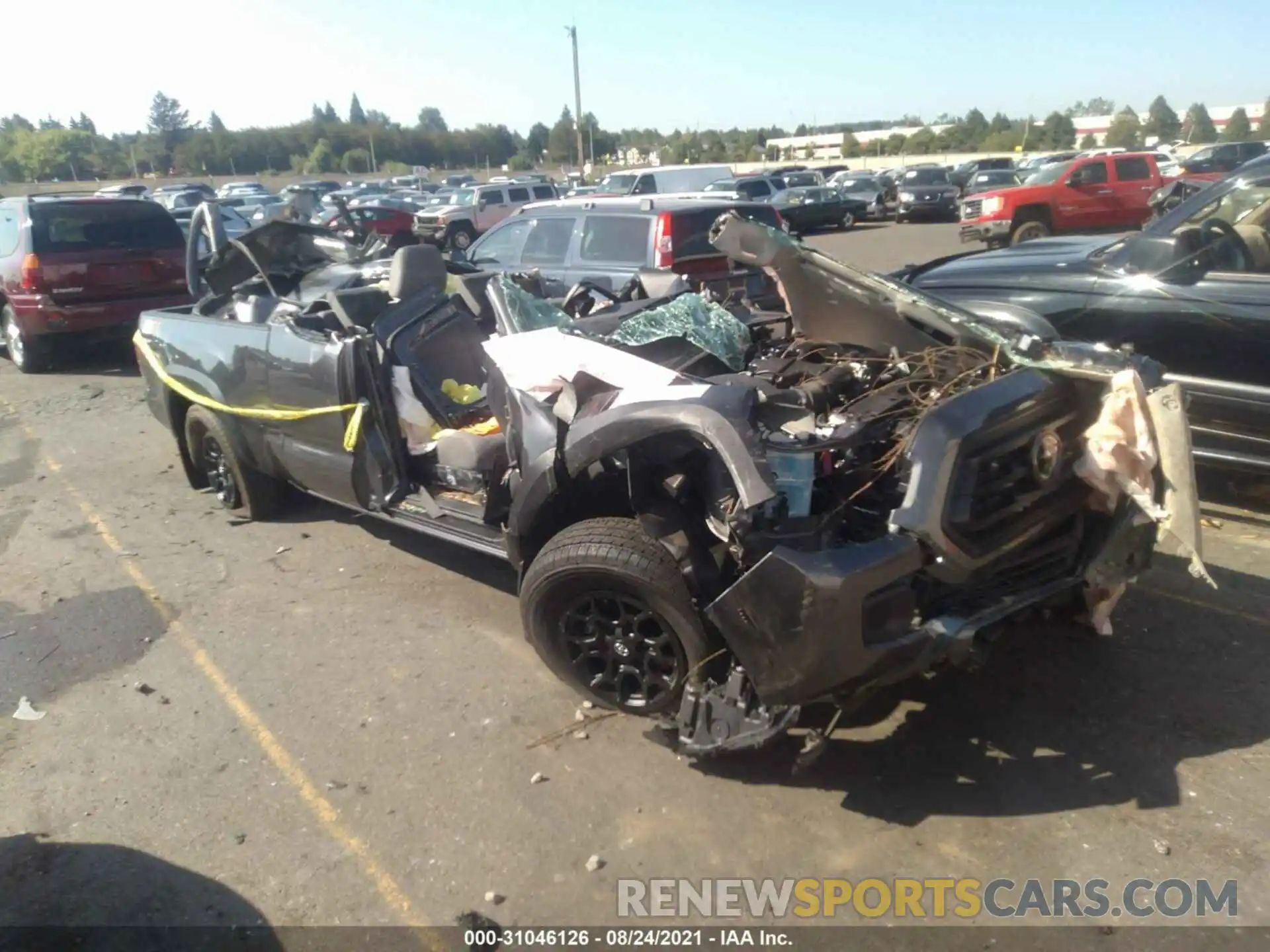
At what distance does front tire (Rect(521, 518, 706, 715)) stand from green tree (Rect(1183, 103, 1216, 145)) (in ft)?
198

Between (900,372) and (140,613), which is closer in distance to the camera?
(900,372)

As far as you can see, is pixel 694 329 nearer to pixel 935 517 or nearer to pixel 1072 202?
pixel 935 517

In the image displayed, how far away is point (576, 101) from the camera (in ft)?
154

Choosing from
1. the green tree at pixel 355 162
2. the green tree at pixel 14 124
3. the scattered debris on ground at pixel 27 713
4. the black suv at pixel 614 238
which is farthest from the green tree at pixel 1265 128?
the green tree at pixel 14 124

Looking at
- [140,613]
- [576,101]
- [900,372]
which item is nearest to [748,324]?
[900,372]

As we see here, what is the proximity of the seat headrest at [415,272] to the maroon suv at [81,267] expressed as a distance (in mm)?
6668

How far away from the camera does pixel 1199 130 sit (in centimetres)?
5506

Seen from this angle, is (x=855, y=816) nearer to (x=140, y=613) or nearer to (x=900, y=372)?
(x=900, y=372)

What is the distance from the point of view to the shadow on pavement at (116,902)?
282cm

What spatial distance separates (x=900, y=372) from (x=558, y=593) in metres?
1.68

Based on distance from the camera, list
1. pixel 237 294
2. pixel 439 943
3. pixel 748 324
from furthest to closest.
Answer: pixel 237 294, pixel 748 324, pixel 439 943

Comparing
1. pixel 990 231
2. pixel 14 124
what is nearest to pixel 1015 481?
pixel 990 231

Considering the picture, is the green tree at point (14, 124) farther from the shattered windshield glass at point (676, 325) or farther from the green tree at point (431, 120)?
the shattered windshield glass at point (676, 325)

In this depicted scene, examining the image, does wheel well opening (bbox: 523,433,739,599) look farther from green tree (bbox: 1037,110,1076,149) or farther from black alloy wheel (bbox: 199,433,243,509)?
green tree (bbox: 1037,110,1076,149)
